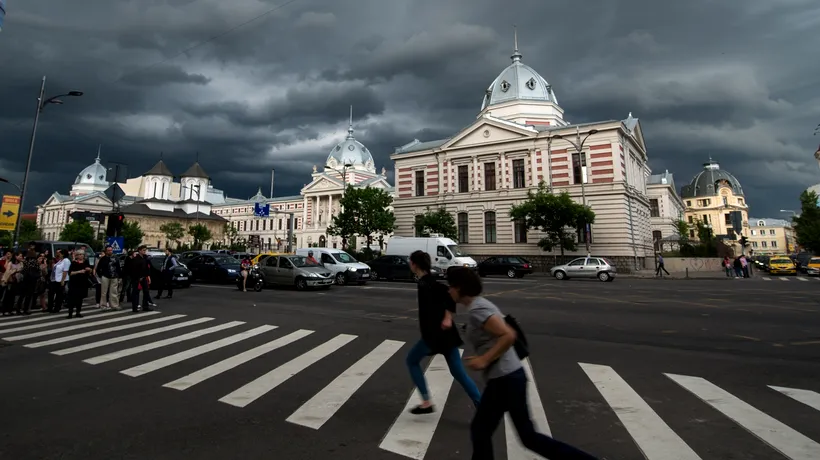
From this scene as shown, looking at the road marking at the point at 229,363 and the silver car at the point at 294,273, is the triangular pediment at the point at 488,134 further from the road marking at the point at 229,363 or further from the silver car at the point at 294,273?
the road marking at the point at 229,363

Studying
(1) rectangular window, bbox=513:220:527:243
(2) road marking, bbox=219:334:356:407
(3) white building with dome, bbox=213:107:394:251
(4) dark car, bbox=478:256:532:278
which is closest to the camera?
(2) road marking, bbox=219:334:356:407

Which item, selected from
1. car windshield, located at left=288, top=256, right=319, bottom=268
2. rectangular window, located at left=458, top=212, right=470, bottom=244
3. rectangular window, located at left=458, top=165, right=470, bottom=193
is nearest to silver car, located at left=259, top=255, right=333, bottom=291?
car windshield, located at left=288, top=256, right=319, bottom=268

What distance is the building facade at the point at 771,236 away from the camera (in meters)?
121

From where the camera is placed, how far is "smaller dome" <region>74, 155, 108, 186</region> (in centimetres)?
12450

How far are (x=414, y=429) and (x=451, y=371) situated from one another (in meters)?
0.70

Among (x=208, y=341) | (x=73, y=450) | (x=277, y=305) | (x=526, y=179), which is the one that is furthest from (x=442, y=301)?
(x=526, y=179)

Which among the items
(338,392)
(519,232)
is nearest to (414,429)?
(338,392)

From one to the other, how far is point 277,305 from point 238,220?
110901mm

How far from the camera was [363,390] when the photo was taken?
539 centimetres

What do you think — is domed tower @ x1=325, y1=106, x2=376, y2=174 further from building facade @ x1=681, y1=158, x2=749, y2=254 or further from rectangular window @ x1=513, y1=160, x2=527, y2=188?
building facade @ x1=681, y1=158, x2=749, y2=254

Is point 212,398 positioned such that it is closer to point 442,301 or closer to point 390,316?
point 442,301

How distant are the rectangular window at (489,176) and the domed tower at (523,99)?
782 centimetres

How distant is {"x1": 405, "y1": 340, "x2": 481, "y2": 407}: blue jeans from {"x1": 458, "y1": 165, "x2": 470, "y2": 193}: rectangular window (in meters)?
A: 39.9

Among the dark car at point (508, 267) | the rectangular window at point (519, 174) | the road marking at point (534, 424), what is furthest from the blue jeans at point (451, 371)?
the rectangular window at point (519, 174)
